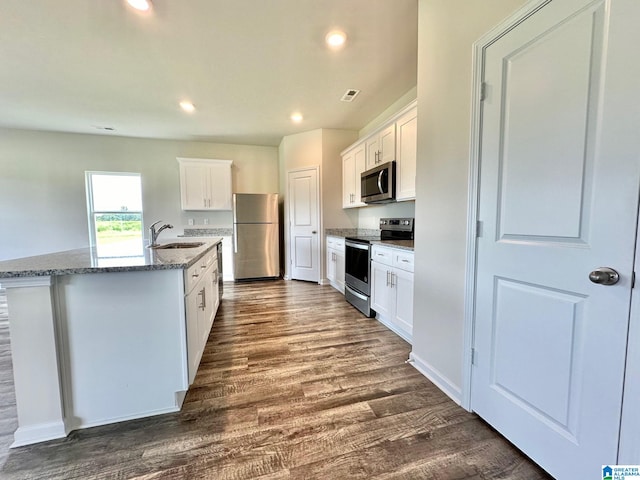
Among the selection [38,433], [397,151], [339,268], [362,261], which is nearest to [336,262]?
[339,268]

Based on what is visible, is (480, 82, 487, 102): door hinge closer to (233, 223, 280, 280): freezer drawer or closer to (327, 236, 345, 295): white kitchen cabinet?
(327, 236, 345, 295): white kitchen cabinet

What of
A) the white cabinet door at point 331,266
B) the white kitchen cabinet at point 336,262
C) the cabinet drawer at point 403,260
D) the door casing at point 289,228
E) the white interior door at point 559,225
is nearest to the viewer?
the white interior door at point 559,225

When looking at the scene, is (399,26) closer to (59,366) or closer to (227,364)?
(227,364)

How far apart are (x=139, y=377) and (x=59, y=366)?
372 mm

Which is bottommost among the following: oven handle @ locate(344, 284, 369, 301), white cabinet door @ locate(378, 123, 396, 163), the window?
oven handle @ locate(344, 284, 369, 301)

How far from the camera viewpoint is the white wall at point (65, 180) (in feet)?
14.1

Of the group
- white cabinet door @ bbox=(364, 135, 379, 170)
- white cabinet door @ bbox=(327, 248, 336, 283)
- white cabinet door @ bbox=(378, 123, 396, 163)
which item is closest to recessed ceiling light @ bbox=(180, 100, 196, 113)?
white cabinet door @ bbox=(364, 135, 379, 170)

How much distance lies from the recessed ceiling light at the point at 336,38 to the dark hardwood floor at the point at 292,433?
8.78 ft

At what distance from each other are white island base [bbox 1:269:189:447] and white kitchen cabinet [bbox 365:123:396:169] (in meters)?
2.50

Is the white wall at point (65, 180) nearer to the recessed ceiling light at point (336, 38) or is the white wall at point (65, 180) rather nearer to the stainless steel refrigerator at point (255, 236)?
the stainless steel refrigerator at point (255, 236)

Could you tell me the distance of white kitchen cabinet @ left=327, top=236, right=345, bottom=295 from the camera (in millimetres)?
3873

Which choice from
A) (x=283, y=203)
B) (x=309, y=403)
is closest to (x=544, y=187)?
(x=309, y=403)

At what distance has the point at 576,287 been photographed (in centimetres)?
103

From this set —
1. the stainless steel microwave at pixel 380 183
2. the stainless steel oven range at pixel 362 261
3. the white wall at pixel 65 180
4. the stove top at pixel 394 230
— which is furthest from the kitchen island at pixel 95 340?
the white wall at pixel 65 180
